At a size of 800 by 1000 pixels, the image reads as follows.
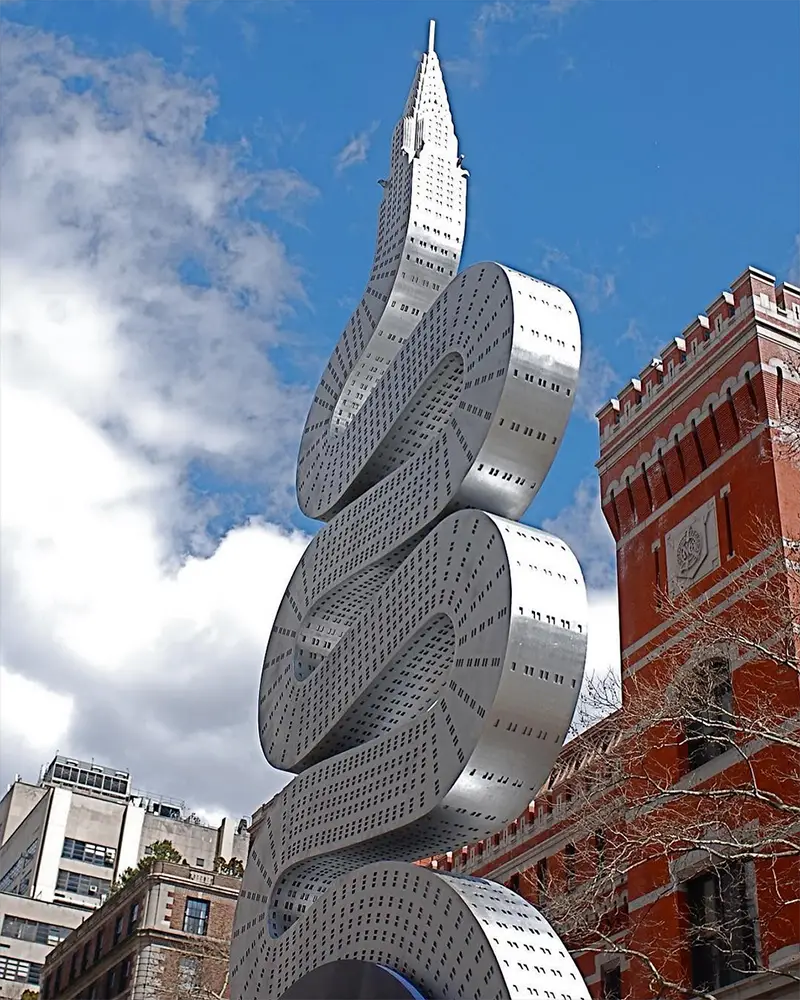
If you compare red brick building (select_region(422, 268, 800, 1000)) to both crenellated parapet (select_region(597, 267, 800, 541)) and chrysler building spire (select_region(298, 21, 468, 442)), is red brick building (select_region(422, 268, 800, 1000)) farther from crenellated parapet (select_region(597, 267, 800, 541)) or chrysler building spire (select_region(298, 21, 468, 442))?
chrysler building spire (select_region(298, 21, 468, 442))

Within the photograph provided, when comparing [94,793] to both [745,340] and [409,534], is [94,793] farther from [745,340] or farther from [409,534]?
[409,534]

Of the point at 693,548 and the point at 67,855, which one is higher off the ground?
the point at 67,855

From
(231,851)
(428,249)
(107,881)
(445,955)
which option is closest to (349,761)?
(445,955)

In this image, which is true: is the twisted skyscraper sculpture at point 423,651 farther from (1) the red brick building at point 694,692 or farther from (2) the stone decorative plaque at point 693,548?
(2) the stone decorative plaque at point 693,548

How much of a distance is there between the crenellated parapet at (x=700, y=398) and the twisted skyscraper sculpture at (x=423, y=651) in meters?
16.6

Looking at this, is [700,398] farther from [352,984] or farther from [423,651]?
[352,984]

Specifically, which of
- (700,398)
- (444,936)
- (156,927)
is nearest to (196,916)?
(156,927)

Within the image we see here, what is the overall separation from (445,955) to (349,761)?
242 centimetres

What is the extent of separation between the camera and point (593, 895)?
18.9 metres

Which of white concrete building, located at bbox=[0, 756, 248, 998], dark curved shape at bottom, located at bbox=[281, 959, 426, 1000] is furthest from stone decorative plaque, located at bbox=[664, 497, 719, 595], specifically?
white concrete building, located at bbox=[0, 756, 248, 998]

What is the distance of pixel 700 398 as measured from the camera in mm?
30172

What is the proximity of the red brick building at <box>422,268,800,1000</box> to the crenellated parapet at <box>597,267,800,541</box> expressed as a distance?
5 centimetres

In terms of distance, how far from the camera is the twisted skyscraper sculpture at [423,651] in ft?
27.5

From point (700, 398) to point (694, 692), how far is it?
38.5ft
